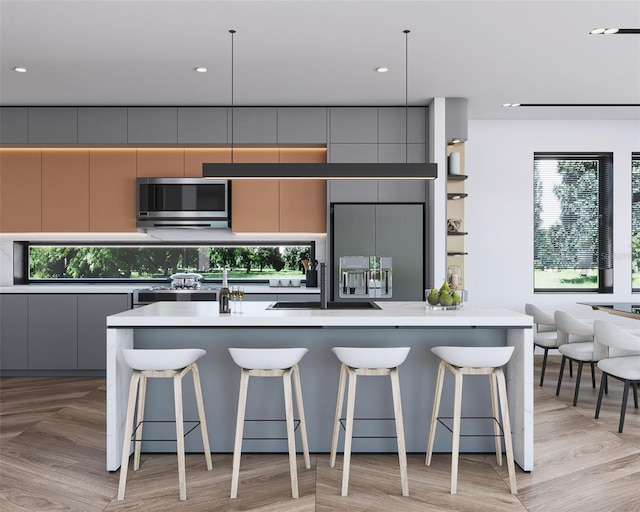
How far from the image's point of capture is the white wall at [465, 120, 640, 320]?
6.42 metres

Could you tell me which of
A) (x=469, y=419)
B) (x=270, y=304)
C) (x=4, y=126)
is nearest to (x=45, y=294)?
(x=4, y=126)

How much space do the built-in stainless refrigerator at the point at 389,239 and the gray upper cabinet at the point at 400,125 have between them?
26.5 inches

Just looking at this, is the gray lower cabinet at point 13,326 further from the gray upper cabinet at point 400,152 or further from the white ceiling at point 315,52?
the gray upper cabinet at point 400,152

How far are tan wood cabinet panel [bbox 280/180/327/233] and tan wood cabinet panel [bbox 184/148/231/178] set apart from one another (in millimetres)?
668

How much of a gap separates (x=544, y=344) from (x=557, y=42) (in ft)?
8.59

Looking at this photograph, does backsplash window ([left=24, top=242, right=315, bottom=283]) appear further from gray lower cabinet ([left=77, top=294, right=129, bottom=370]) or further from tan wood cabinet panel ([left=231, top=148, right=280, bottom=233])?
gray lower cabinet ([left=77, top=294, right=129, bottom=370])

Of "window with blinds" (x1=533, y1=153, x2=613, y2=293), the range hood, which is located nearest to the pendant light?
the range hood

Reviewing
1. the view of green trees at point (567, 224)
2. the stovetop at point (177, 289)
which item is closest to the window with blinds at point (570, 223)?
the view of green trees at point (567, 224)

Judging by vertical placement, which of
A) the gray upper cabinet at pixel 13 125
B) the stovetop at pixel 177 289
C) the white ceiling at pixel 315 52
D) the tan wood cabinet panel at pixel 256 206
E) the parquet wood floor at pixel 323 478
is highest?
the white ceiling at pixel 315 52

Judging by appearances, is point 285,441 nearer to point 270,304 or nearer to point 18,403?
point 270,304

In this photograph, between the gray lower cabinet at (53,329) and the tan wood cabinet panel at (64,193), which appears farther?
the tan wood cabinet panel at (64,193)

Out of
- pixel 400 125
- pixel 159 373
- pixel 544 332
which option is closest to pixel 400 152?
pixel 400 125

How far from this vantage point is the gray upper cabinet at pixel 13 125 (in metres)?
5.57

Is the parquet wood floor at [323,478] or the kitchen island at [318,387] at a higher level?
the kitchen island at [318,387]
